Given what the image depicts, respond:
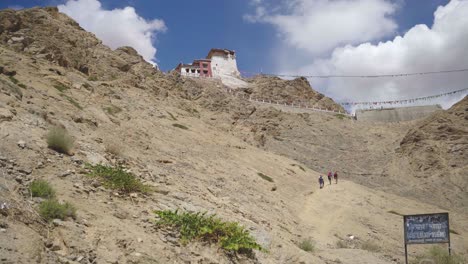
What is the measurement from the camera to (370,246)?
766 inches

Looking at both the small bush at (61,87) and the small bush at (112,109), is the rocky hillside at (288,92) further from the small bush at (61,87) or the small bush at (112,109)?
the small bush at (61,87)

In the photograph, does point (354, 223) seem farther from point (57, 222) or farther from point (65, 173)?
point (57, 222)

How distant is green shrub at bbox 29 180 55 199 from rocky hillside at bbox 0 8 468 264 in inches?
4.3

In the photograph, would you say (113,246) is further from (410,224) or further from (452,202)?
(452,202)

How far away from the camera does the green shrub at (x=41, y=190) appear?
8.34m

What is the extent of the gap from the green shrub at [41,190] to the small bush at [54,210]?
17.0 inches

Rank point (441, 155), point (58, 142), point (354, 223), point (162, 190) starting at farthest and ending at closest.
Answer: point (441, 155), point (354, 223), point (162, 190), point (58, 142)

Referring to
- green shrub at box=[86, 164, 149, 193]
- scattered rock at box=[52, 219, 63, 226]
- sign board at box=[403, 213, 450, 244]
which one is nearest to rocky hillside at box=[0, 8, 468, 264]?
scattered rock at box=[52, 219, 63, 226]

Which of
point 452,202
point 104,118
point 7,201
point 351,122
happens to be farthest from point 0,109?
point 351,122

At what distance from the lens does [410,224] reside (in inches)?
583

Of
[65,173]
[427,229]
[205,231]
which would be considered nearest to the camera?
[205,231]

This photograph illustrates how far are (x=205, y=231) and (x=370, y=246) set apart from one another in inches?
493

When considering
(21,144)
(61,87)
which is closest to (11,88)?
(21,144)

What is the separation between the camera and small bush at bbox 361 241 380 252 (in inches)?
752
